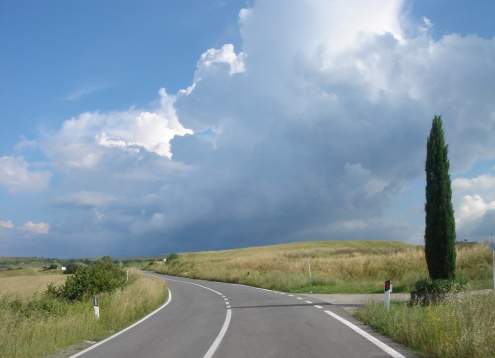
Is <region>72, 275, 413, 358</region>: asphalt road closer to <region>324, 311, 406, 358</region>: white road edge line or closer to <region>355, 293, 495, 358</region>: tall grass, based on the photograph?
<region>324, 311, 406, 358</region>: white road edge line

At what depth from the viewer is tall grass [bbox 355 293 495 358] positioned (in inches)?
316

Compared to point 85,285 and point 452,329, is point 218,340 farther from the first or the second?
point 85,285

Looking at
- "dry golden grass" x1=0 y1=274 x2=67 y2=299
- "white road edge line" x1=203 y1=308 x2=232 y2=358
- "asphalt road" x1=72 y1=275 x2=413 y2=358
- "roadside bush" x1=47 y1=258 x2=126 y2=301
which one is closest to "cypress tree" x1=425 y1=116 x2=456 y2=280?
"asphalt road" x1=72 y1=275 x2=413 y2=358

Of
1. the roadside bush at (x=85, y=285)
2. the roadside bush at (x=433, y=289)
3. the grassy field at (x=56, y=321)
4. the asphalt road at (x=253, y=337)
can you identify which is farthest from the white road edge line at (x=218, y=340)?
the roadside bush at (x=85, y=285)

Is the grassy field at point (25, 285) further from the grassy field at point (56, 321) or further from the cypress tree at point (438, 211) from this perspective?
the cypress tree at point (438, 211)

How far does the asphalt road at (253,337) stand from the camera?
10148 millimetres

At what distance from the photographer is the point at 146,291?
25.3m

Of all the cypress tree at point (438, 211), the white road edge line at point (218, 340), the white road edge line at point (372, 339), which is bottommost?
the white road edge line at point (218, 340)

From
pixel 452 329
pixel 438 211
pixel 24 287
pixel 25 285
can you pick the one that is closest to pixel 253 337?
pixel 452 329

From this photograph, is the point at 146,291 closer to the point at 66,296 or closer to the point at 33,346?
the point at 66,296

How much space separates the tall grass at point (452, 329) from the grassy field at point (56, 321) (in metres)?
7.83

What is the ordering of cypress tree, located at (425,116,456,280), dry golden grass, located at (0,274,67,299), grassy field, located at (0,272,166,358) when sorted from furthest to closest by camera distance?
dry golden grass, located at (0,274,67,299) → cypress tree, located at (425,116,456,280) → grassy field, located at (0,272,166,358)

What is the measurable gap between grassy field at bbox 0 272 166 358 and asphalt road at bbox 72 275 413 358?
103 cm

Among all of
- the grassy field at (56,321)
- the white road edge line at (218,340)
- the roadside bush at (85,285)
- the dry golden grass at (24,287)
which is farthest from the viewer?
the dry golden grass at (24,287)
